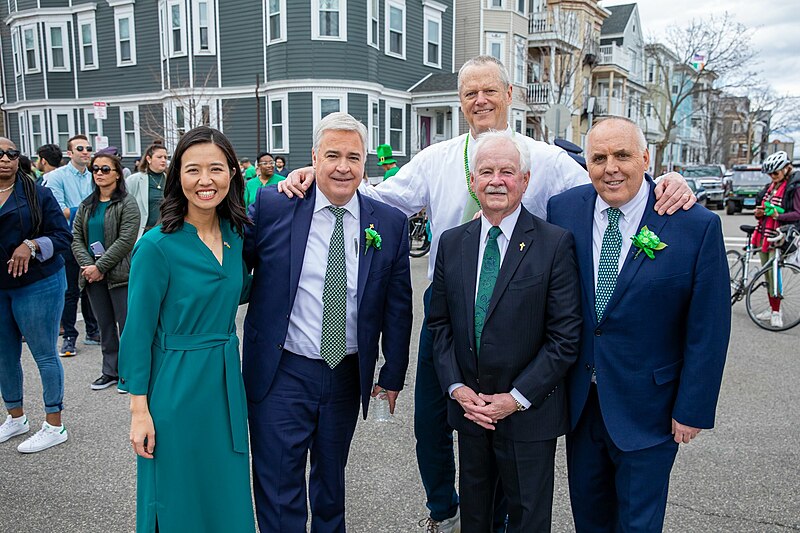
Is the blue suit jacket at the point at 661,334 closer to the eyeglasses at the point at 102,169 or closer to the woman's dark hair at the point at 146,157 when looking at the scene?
the eyeglasses at the point at 102,169

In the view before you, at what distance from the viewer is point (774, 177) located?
7965mm

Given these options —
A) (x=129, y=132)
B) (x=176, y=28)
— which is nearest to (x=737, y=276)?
(x=176, y=28)

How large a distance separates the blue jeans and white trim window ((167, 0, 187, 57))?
20.0 metres

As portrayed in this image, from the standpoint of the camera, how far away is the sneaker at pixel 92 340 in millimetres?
7146

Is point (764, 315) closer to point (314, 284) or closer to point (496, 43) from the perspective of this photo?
point (314, 284)

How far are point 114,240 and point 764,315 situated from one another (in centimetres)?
788

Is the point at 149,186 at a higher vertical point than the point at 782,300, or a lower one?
higher

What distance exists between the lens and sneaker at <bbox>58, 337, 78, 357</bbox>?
6656 mm

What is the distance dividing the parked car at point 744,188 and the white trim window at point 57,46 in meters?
27.0

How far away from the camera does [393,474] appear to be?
13.3 ft

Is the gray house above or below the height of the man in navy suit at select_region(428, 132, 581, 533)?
above

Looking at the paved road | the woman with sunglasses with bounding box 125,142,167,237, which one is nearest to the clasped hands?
the paved road

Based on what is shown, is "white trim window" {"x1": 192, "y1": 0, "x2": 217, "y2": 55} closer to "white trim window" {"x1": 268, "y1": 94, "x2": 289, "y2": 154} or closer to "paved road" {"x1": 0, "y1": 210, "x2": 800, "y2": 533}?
"white trim window" {"x1": 268, "y1": 94, "x2": 289, "y2": 154}

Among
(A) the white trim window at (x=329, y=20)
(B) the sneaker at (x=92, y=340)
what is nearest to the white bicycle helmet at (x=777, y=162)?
(B) the sneaker at (x=92, y=340)
